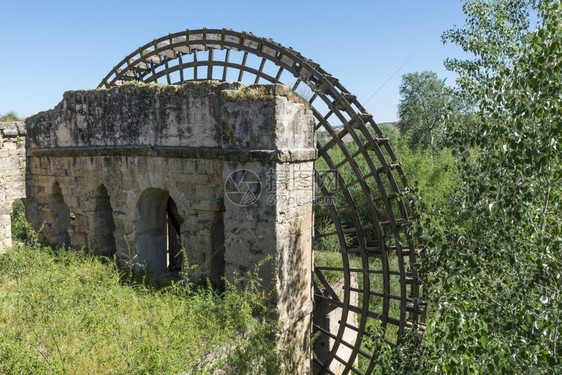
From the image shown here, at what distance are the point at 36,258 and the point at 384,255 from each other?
5955mm

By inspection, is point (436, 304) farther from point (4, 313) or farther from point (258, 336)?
point (4, 313)

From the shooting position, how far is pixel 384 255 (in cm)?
646

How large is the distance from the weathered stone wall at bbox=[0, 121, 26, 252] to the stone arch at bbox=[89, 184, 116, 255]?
250 cm

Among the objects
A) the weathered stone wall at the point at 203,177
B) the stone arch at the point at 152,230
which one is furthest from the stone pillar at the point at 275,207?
the stone arch at the point at 152,230

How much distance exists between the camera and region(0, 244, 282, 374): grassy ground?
408 cm

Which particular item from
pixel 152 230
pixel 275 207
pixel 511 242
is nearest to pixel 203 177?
pixel 275 207

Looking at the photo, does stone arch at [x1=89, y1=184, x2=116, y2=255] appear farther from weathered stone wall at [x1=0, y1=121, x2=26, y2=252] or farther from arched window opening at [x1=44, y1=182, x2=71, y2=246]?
weathered stone wall at [x1=0, y1=121, x2=26, y2=252]

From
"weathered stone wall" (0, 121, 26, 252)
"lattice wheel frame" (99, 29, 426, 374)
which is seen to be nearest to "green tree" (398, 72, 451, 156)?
"lattice wheel frame" (99, 29, 426, 374)

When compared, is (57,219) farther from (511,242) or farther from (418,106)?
(418,106)

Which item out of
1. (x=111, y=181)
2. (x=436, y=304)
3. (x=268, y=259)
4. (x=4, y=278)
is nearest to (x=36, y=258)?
(x=4, y=278)

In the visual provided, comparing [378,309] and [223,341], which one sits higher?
[223,341]

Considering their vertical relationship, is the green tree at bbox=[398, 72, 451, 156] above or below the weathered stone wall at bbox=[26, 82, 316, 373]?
above

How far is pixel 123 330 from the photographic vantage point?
15.3 ft

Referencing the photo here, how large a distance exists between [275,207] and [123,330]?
2455 mm
